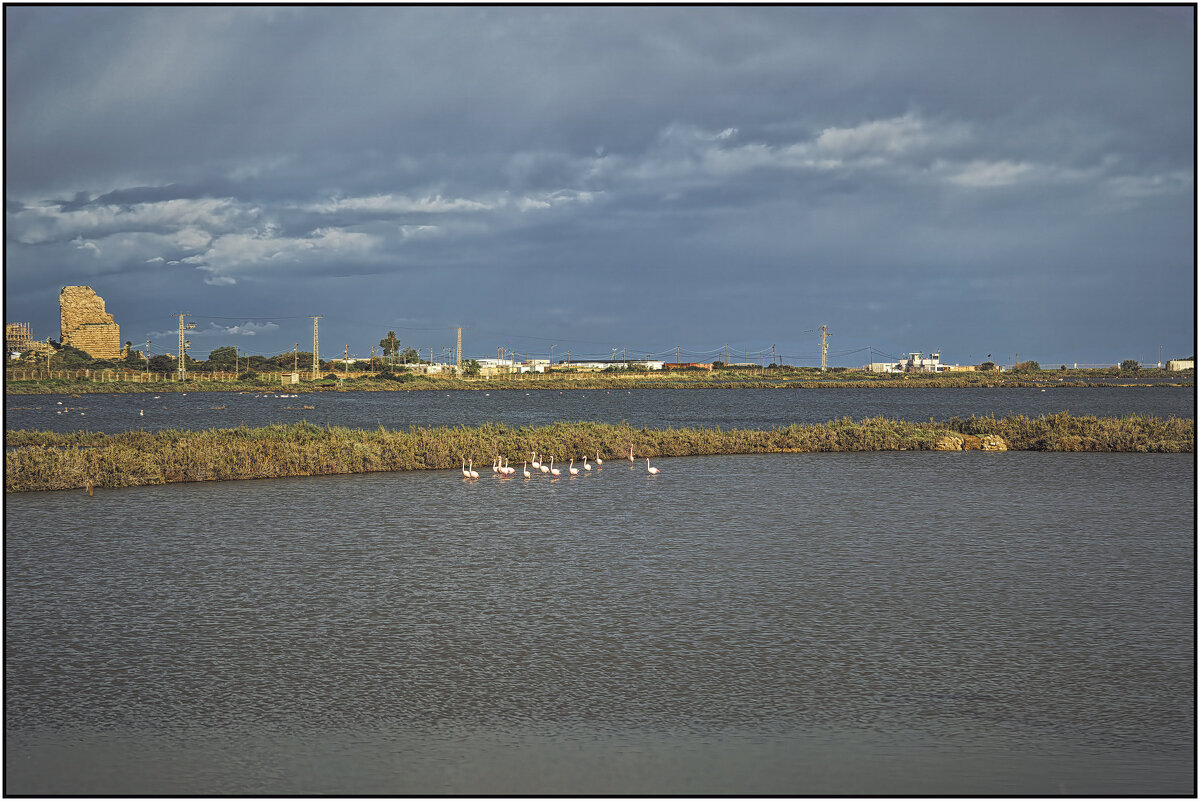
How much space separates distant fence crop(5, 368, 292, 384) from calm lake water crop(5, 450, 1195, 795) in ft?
455

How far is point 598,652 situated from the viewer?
35.1 ft

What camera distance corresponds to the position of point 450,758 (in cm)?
785

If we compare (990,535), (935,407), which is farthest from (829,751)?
(935,407)

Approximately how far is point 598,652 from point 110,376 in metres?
159

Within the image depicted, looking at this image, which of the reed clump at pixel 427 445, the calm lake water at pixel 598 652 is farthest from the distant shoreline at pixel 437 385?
the calm lake water at pixel 598 652

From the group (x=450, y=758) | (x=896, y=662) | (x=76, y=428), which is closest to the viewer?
(x=450, y=758)

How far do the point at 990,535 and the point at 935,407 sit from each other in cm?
8484

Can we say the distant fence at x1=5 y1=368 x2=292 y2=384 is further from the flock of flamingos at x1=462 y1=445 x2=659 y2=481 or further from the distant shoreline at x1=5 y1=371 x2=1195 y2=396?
the flock of flamingos at x1=462 y1=445 x2=659 y2=481

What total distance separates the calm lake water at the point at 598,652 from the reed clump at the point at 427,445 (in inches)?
167

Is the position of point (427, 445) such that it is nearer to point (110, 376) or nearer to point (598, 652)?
point (598, 652)

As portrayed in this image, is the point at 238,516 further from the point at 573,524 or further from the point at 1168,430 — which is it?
the point at 1168,430

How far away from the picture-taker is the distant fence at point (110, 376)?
141 meters

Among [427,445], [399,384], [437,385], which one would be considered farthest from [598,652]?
[399,384]

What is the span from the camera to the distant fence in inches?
5561
